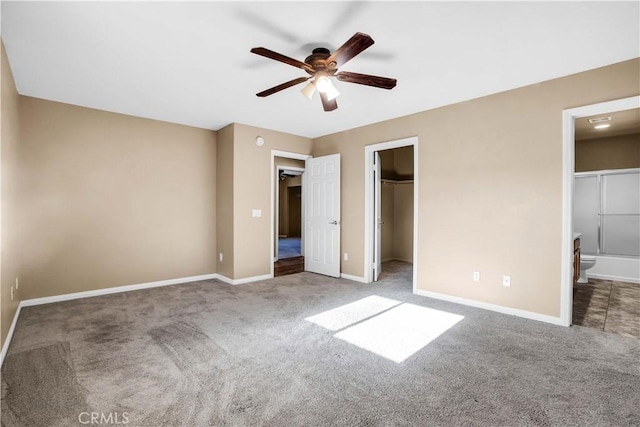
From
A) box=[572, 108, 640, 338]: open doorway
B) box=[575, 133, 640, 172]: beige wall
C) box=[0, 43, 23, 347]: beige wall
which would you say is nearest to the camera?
box=[0, 43, 23, 347]: beige wall

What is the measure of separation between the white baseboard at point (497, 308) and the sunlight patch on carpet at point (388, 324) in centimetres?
50

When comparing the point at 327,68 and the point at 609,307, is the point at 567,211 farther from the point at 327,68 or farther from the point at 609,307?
the point at 327,68

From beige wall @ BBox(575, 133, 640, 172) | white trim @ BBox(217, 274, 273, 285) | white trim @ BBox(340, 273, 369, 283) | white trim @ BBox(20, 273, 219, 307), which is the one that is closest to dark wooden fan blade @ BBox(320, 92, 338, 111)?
white trim @ BBox(340, 273, 369, 283)

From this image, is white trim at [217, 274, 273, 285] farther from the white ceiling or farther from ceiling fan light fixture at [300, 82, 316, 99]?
ceiling fan light fixture at [300, 82, 316, 99]

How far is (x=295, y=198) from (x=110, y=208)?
9.34 meters

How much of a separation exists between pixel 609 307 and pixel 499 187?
2025 mm

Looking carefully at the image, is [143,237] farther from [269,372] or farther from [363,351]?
[363,351]

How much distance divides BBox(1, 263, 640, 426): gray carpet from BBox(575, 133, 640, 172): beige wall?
387cm

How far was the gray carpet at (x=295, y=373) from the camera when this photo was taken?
1.73m

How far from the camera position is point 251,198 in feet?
16.2

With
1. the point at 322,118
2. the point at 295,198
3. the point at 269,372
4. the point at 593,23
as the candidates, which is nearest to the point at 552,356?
the point at 269,372

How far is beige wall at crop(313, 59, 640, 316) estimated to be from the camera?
10.1 feet

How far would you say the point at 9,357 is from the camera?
93.0 inches

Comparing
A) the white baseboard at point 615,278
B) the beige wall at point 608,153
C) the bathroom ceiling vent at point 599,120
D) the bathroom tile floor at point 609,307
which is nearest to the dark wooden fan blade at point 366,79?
the bathroom tile floor at point 609,307
